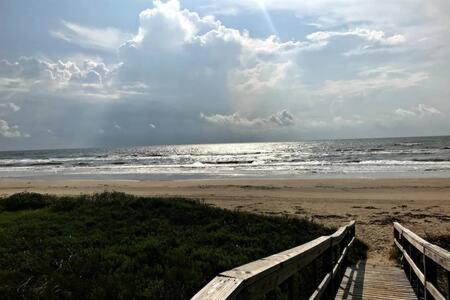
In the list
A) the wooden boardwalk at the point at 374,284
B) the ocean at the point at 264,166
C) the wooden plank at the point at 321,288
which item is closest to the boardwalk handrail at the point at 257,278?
the wooden plank at the point at 321,288

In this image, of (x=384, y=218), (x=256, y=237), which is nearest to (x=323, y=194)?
(x=384, y=218)

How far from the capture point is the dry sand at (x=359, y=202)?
12.8 m

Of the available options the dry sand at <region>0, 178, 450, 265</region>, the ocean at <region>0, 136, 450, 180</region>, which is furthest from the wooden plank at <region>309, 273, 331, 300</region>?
the ocean at <region>0, 136, 450, 180</region>

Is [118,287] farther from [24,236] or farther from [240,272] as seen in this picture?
[24,236]

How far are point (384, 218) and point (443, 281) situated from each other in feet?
25.5

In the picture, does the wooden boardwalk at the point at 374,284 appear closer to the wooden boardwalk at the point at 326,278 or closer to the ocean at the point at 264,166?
the wooden boardwalk at the point at 326,278

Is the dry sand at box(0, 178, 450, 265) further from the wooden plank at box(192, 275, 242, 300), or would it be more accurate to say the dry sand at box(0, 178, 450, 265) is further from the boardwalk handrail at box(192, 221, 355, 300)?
the wooden plank at box(192, 275, 242, 300)

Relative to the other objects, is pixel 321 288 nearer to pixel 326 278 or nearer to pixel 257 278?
pixel 326 278

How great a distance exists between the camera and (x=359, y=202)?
60.7ft

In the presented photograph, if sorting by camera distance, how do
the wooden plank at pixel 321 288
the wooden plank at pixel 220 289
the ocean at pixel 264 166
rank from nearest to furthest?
1. the wooden plank at pixel 220 289
2. the wooden plank at pixel 321 288
3. the ocean at pixel 264 166

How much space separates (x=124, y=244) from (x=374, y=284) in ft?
15.4

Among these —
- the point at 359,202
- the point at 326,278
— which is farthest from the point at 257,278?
the point at 359,202

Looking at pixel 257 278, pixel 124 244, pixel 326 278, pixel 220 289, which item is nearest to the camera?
pixel 220 289

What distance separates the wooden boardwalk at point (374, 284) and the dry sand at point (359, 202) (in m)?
2.25
